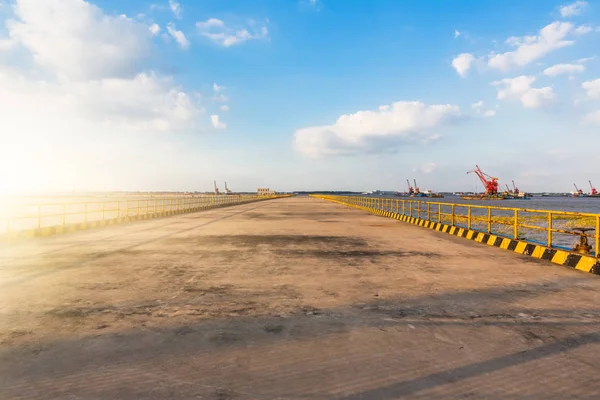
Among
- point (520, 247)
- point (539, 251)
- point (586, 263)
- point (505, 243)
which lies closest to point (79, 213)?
point (505, 243)

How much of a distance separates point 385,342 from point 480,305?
2.41 m

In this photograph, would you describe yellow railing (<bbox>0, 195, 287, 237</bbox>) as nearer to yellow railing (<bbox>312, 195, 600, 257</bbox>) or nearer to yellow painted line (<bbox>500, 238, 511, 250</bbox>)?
yellow railing (<bbox>312, 195, 600, 257</bbox>)

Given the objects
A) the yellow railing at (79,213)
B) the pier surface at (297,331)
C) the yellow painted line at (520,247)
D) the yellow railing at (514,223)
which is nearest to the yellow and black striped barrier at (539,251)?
the yellow painted line at (520,247)

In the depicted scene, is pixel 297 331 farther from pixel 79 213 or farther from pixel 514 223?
pixel 79 213

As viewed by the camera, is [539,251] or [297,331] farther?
[539,251]

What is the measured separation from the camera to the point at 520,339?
15.3 ft

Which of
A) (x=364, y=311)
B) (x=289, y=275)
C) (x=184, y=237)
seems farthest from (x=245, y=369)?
(x=184, y=237)

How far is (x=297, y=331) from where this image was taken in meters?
4.86

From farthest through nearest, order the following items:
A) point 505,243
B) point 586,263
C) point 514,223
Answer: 1. point 505,243
2. point 514,223
3. point 586,263

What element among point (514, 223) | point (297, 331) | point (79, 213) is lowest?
point (297, 331)

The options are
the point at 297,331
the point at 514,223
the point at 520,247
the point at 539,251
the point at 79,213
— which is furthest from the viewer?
the point at 79,213

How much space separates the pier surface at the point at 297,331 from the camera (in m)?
3.53

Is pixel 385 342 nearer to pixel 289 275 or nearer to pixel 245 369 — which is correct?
pixel 245 369

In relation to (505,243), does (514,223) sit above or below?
above
